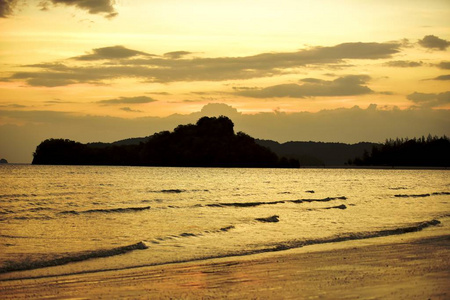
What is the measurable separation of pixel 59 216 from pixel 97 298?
23063 mm

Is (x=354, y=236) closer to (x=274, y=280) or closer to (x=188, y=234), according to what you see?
(x=188, y=234)

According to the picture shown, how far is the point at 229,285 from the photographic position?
12984 mm

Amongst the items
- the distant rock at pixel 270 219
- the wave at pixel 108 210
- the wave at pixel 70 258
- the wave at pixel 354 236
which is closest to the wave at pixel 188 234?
the wave at pixel 70 258

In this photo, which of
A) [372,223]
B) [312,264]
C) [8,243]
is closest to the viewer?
[312,264]

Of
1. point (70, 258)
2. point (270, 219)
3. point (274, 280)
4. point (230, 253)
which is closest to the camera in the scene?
point (274, 280)

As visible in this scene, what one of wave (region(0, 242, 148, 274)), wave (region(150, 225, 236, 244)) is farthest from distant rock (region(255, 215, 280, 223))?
wave (region(0, 242, 148, 274))

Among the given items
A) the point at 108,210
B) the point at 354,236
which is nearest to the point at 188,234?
the point at 354,236

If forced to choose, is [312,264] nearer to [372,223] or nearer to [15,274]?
[15,274]

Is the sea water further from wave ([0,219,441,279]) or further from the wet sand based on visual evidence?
the wet sand

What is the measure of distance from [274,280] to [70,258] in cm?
776

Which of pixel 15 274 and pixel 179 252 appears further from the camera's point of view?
pixel 179 252

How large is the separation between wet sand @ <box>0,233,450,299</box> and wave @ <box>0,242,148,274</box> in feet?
6.85

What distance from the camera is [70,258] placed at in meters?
18.0

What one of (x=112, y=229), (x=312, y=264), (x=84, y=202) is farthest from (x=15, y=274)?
(x=84, y=202)
